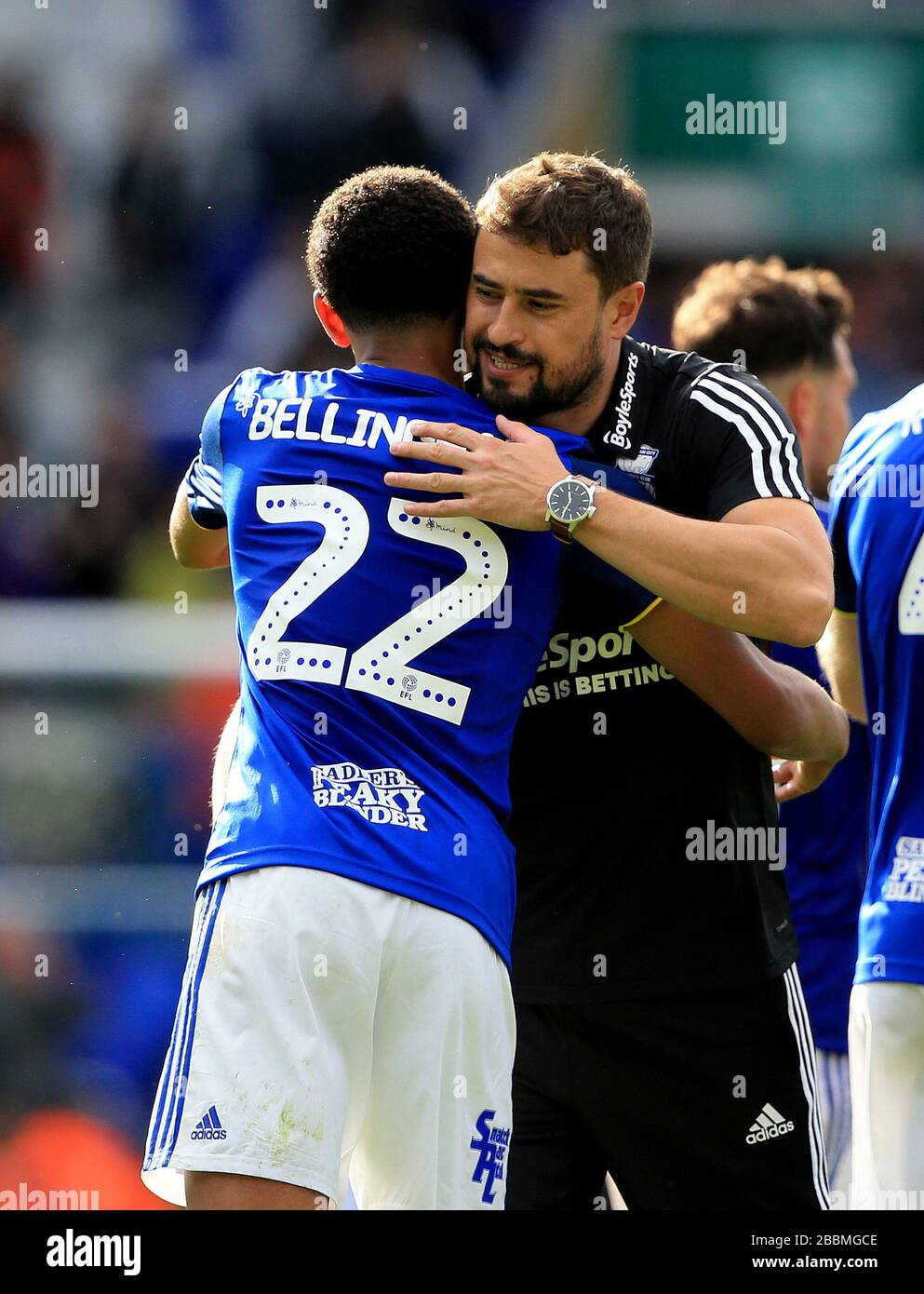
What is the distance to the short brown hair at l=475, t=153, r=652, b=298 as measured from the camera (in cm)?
279

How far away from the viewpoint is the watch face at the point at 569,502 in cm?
256

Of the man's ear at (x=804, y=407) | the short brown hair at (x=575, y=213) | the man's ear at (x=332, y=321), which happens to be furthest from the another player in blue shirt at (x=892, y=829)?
the man's ear at (x=804, y=407)

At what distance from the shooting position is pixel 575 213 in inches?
111

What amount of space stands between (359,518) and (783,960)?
124 cm

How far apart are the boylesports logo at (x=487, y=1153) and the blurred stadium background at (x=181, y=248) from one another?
3.45 metres

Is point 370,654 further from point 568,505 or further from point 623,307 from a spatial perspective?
point 623,307

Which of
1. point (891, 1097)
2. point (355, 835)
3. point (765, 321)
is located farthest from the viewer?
point (765, 321)

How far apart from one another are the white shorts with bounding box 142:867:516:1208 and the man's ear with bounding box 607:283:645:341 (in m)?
1.09

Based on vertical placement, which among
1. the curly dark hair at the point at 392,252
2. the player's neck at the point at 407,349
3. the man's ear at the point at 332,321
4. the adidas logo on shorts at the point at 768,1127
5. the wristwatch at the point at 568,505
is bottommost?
the adidas logo on shorts at the point at 768,1127

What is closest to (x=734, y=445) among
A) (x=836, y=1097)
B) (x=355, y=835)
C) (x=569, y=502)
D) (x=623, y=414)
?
(x=623, y=414)

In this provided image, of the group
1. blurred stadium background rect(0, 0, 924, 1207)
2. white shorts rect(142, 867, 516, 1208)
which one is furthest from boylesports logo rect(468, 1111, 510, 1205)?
blurred stadium background rect(0, 0, 924, 1207)

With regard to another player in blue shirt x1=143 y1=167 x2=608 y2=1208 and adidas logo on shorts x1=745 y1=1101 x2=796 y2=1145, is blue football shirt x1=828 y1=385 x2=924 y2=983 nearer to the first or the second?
adidas logo on shorts x1=745 y1=1101 x2=796 y2=1145

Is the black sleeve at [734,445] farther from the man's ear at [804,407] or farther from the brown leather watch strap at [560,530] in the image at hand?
the man's ear at [804,407]

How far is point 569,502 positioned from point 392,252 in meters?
0.53
